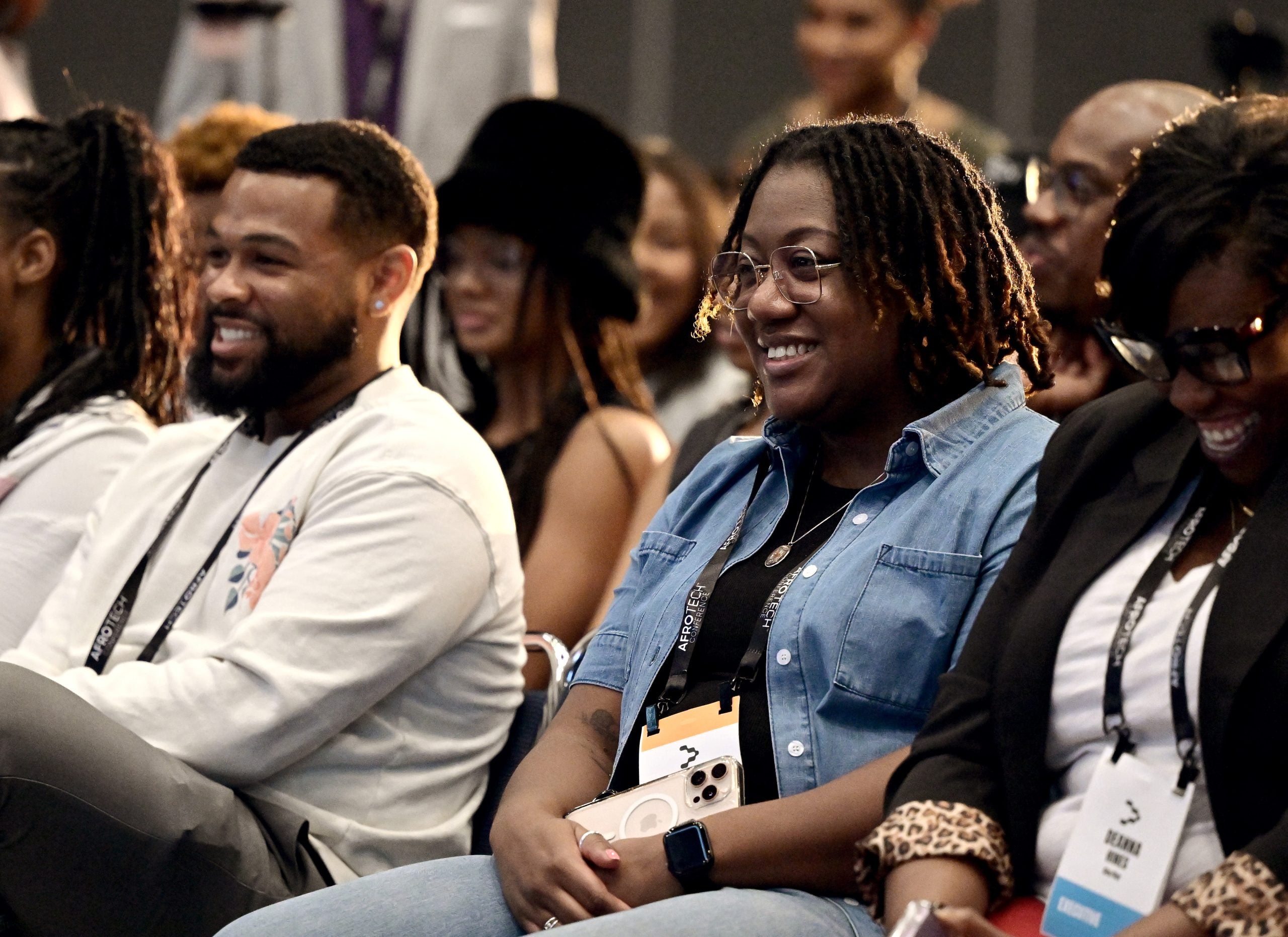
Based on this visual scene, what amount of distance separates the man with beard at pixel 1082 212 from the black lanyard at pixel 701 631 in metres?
1.09

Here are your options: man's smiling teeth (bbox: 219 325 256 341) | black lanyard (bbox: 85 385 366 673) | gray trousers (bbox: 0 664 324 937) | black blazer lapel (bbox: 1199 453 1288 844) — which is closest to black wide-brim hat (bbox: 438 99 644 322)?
man's smiling teeth (bbox: 219 325 256 341)

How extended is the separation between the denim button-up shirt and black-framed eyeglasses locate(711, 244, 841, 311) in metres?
0.25

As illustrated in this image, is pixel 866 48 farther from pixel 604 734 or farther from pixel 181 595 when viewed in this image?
pixel 604 734

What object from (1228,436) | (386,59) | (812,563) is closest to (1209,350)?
(1228,436)

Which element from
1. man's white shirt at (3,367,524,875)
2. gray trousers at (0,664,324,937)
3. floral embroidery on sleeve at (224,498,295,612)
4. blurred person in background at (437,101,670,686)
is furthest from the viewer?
blurred person in background at (437,101,670,686)

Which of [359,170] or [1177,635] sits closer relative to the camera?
[1177,635]

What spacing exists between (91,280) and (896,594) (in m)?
2.22

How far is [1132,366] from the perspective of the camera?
6.13 feet

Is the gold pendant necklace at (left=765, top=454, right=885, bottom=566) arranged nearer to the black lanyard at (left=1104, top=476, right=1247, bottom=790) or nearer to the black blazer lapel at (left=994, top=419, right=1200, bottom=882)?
the black blazer lapel at (left=994, top=419, right=1200, bottom=882)

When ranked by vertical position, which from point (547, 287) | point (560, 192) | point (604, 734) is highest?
point (560, 192)

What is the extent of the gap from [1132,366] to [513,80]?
3.86m

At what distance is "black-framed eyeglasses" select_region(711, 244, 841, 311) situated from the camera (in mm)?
2332

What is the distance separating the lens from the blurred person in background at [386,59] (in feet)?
17.3

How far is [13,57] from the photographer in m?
5.52
